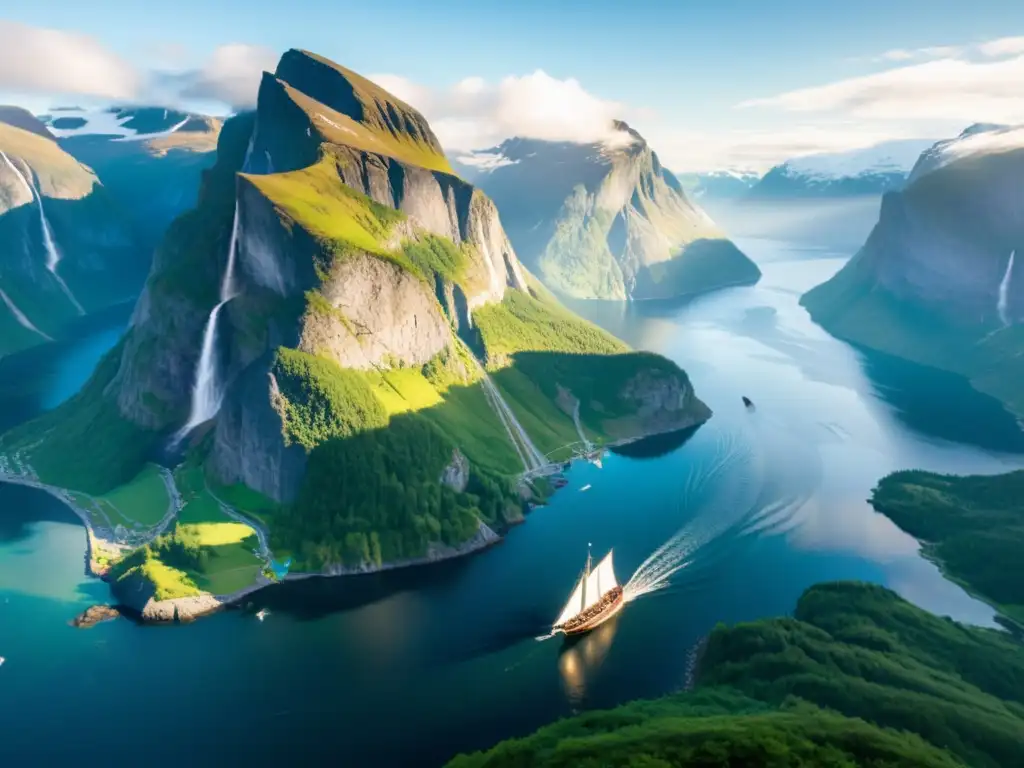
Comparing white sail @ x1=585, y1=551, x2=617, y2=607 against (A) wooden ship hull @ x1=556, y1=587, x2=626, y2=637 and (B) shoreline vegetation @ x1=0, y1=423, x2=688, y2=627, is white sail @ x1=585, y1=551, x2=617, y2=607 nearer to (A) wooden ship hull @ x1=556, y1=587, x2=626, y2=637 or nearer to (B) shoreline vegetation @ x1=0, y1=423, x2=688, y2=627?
(A) wooden ship hull @ x1=556, y1=587, x2=626, y2=637

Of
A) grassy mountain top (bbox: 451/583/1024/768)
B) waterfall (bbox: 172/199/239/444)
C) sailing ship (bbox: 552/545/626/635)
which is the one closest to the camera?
grassy mountain top (bbox: 451/583/1024/768)

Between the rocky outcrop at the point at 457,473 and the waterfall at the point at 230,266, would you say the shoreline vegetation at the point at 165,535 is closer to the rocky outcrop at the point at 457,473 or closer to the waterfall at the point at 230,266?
the rocky outcrop at the point at 457,473

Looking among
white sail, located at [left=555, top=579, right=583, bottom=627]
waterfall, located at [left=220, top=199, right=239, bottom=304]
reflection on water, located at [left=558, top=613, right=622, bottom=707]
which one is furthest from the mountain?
reflection on water, located at [left=558, top=613, right=622, bottom=707]

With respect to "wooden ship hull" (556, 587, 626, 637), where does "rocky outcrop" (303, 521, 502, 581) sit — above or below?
below

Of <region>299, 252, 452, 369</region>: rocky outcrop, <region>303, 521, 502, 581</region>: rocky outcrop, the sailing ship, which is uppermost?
<region>299, 252, 452, 369</region>: rocky outcrop

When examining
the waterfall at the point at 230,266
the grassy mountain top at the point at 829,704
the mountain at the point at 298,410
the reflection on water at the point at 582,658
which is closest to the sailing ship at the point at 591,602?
the reflection on water at the point at 582,658

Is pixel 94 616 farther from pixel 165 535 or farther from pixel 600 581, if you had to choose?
pixel 600 581
